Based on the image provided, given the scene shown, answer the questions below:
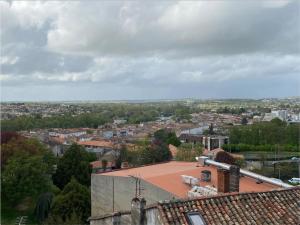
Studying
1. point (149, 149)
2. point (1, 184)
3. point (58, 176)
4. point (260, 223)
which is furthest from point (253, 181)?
point (149, 149)

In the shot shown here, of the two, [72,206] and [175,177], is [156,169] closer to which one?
[175,177]

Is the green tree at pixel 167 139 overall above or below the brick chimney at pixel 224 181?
below

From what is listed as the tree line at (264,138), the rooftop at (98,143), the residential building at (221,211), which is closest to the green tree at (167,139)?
the tree line at (264,138)

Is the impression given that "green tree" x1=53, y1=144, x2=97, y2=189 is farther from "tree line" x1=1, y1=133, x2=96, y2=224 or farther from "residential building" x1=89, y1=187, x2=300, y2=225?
"residential building" x1=89, y1=187, x2=300, y2=225

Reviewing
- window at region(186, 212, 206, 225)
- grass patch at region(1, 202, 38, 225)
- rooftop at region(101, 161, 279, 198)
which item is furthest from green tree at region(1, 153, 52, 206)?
window at region(186, 212, 206, 225)

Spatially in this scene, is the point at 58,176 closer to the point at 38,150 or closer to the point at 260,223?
the point at 38,150

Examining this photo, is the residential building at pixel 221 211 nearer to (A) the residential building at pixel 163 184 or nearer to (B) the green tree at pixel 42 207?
(A) the residential building at pixel 163 184
